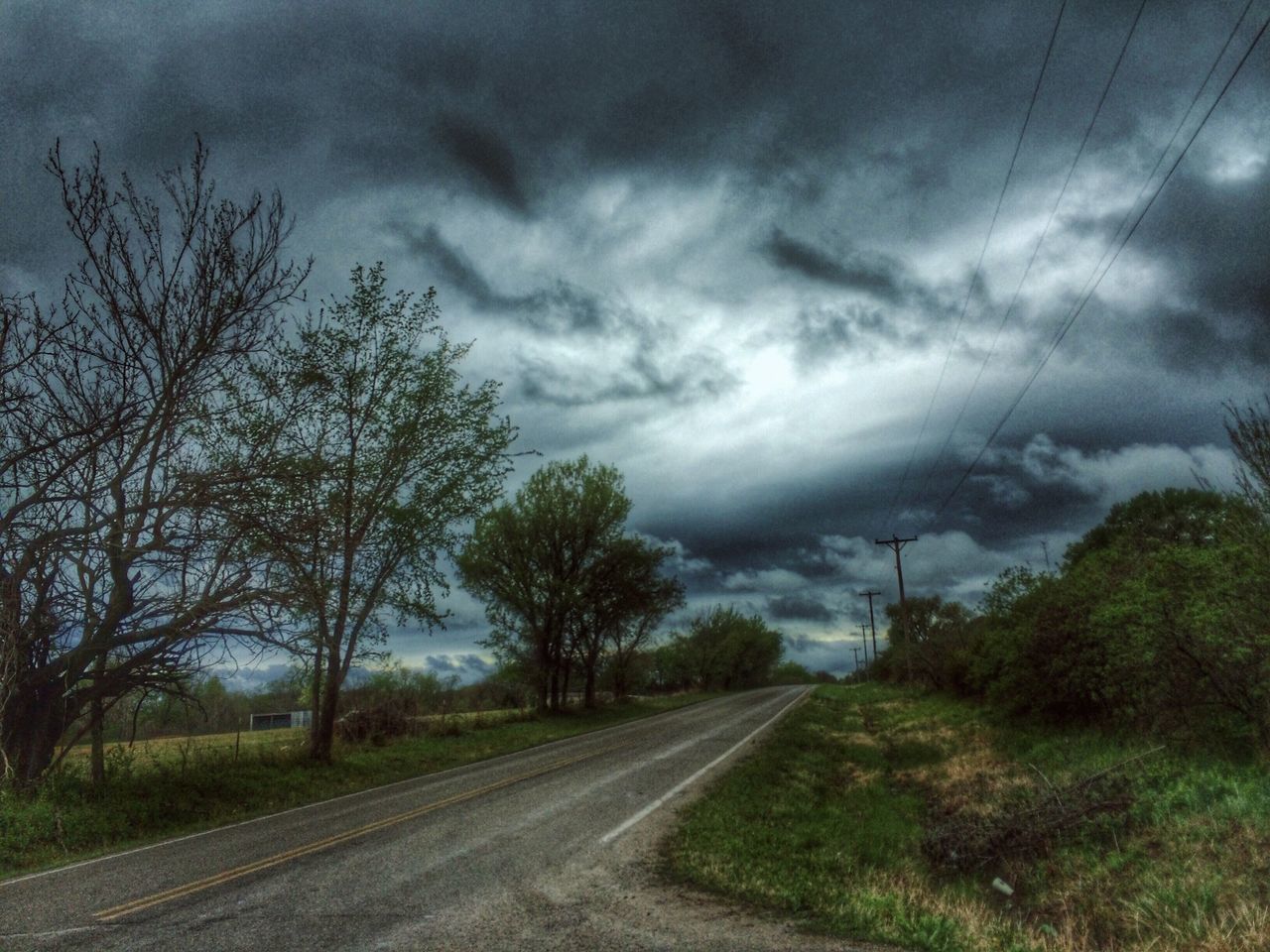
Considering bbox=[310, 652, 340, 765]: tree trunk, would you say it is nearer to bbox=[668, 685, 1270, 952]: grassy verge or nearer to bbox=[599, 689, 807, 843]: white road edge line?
bbox=[599, 689, 807, 843]: white road edge line

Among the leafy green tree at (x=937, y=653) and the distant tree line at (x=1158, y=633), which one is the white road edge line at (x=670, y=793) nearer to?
the distant tree line at (x=1158, y=633)

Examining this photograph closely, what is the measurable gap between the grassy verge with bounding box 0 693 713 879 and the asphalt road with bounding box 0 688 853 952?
1.49 metres

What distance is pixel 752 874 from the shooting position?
25.1ft

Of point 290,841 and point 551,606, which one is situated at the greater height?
point 551,606

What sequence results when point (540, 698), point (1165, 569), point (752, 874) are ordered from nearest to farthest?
point (752, 874)
point (1165, 569)
point (540, 698)

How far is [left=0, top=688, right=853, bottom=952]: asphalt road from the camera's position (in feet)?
19.7

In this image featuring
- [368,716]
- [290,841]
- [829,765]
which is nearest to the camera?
[290,841]

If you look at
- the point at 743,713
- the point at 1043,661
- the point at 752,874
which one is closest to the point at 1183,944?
the point at 752,874

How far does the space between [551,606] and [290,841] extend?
90.6 feet

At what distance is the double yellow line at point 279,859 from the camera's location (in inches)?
276

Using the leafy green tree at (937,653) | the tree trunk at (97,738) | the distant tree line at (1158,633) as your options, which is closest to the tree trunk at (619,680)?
the leafy green tree at (937,653)

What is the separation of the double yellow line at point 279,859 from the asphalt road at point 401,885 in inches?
1.2

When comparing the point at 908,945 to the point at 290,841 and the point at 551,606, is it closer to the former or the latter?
the point at 290,841

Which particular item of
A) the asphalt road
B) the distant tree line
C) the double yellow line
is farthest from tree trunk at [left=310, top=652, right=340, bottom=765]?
the distant tree line
